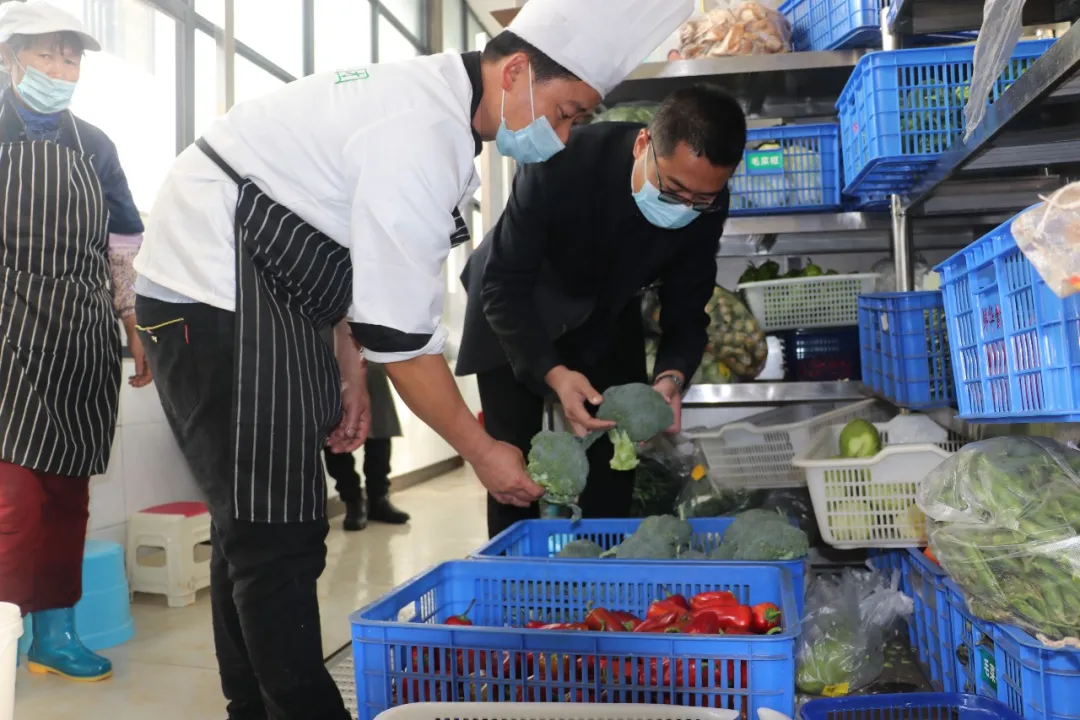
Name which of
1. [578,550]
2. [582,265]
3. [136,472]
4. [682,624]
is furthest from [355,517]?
[682,624]

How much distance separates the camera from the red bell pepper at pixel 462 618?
1.52 meters

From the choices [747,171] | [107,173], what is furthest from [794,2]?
[107,173]

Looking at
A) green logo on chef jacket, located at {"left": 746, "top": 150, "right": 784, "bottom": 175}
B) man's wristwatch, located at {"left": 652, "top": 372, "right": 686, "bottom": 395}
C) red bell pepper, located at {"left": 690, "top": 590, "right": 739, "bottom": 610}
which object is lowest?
red bell pepper, located at {"left": 690, "top": 590, "right": 739, "bottom": 610}

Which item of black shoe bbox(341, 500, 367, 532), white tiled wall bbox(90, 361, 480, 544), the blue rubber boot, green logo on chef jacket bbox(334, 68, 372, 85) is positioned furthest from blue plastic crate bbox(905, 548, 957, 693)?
black shoe bbox(341, 500, 367, 532)

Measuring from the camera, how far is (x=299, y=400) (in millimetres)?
1482

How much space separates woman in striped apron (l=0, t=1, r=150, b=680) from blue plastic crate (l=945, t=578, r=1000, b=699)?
219cm

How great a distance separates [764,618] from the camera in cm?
152

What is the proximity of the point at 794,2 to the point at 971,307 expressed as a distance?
6.84ft

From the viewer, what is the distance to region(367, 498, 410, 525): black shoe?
5.04m

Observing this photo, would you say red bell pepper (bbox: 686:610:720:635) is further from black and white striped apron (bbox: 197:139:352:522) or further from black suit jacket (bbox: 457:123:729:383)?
black suit jacket (bbox: 457:123:729:383)

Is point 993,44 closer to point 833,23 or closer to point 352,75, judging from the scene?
point 352,75

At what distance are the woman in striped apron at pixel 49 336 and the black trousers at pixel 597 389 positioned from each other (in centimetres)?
111

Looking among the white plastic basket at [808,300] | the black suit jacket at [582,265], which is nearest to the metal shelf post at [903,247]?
the white plastic basket at [808,300]

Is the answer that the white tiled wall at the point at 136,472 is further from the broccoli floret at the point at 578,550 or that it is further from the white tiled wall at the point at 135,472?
the broccoli floret at the point at 578,550
